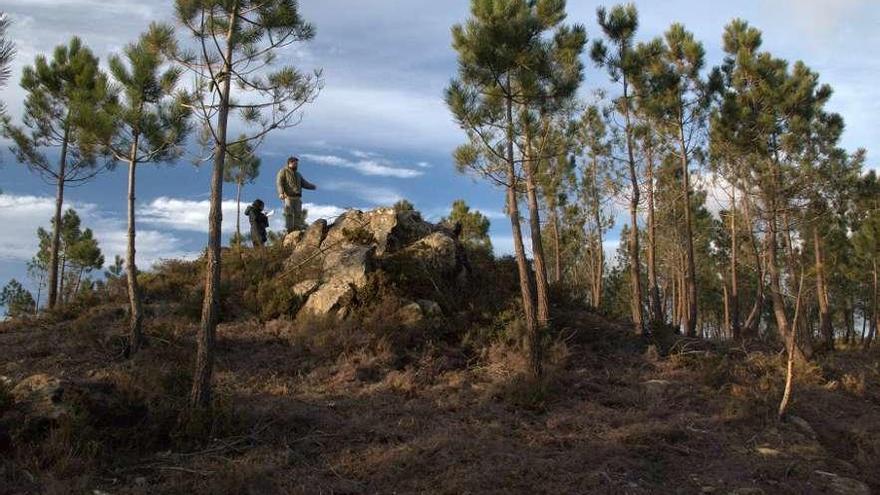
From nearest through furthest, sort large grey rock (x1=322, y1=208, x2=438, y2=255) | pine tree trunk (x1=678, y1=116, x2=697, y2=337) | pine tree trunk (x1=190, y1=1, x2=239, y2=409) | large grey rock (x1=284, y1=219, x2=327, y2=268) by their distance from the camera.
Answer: pine tree trunk (x1=190, y1=1, x2=239, y2=409) < large grey rock (x1=284, y1=219, x2=327, y2=268) < large grey rock (x1=322, y1=208, x2=438, y2=255) < pine tree trunk (x1=678, y1=116, x2=697, y2=337)

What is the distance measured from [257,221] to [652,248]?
11.0 m

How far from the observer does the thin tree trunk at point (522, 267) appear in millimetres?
11305

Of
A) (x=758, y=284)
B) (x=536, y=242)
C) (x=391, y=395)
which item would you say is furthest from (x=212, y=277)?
(x=758, y=284)

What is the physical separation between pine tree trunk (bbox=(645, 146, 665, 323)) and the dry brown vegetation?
7.85ft

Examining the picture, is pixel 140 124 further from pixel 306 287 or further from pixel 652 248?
pixel 652 248

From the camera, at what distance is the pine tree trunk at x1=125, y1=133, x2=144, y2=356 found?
1155 cm

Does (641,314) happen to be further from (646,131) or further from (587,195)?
(587,195)

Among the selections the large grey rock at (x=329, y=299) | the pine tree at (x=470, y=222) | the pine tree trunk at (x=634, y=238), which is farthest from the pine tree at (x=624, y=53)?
the pine tree at (x=470, y=222)

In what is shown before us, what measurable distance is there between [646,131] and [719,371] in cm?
869

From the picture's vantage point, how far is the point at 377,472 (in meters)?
7.54

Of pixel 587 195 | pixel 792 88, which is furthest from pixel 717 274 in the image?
pixel 792 88

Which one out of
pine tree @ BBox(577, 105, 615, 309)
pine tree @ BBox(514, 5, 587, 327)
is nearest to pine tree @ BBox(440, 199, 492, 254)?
pine tree @ BBox(577, 105, 615, 309)

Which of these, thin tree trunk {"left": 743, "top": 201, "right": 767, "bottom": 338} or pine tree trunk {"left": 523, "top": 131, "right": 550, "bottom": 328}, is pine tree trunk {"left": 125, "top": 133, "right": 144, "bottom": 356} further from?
thin tree trunk {"left": 743, "top": 201, "right": 767, "bottom": 338}

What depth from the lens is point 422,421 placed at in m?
9.23
